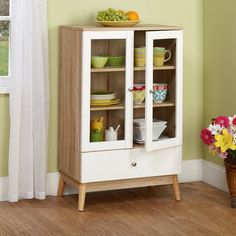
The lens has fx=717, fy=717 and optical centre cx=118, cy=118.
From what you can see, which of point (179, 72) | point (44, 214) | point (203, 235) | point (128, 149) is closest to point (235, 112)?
point (179, 72)

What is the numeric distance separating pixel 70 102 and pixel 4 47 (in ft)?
1.94

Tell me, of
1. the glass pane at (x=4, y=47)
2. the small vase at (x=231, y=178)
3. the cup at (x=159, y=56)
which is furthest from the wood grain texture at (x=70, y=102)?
the small vase at (x=231, y=178)

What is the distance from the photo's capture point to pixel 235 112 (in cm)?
485

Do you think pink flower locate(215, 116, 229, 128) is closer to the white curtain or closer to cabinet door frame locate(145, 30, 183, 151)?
cabinet door frame locate(145, 30, 183, 151)

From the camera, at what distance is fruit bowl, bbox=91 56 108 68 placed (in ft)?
14.5

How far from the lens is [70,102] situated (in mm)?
4578

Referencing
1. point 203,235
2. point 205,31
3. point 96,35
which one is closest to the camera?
point 203,235

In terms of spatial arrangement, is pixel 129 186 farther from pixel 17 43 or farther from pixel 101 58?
pixel 17 43

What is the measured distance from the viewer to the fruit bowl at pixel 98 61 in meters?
4.43

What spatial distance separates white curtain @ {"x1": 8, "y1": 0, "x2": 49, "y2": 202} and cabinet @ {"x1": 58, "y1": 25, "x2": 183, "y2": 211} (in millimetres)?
143

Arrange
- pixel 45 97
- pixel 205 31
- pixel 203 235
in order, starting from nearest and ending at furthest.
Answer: pixel 203 235
pixel 45 97
pixel 205 31

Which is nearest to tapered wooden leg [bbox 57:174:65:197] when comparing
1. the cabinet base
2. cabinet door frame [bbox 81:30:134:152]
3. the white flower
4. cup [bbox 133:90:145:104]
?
the cabinet base

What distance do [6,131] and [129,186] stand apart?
88 centimetres

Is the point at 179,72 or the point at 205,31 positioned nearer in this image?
the point at 179,72
